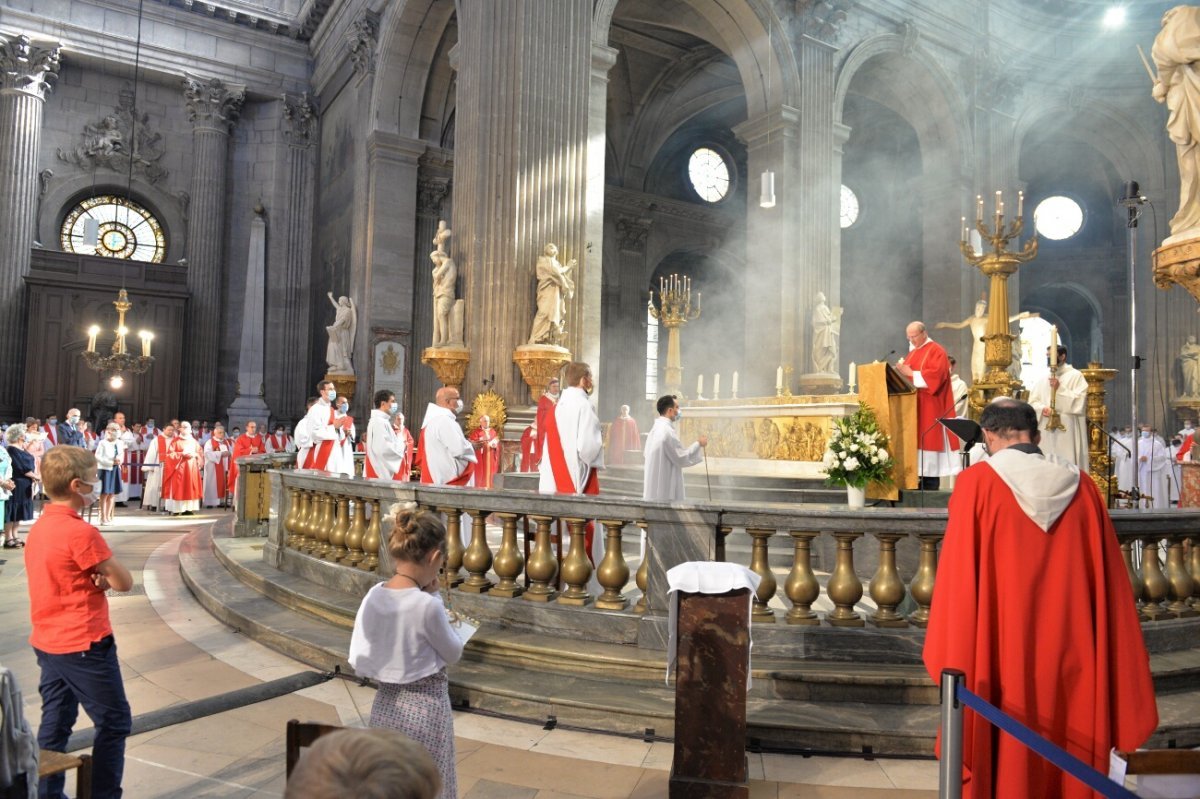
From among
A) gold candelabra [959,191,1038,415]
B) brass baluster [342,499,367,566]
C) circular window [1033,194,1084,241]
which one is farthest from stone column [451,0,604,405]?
circular window [1033,194,1084,241]

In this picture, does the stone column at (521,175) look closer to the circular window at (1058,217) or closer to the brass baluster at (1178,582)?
the brass baluster at (1178,582)

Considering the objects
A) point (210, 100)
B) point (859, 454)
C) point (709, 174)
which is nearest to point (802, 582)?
point (859, 454)

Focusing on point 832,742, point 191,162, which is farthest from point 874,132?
point 832,742

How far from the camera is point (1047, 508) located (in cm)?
254

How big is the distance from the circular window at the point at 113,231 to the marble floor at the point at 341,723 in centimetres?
1985

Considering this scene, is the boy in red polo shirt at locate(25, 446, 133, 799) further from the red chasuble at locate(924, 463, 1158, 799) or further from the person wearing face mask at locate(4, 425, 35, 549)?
the person wearing face mask at locate(4, 425, 35, 549)

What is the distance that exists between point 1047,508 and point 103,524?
13.1 meters

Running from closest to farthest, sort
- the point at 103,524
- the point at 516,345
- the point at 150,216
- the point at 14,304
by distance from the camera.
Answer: the point at 103,524 < the point at 516,345 < the point at 14,304 < the point at 150,216

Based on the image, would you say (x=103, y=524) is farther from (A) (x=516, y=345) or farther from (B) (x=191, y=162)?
(B) (x=191, y=162)

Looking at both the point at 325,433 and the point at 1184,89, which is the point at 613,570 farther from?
the point at 325,433

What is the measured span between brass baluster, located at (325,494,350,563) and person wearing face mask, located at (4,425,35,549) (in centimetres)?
563

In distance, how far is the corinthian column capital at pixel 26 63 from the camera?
62.0 ft

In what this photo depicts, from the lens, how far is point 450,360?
13453 millimetres

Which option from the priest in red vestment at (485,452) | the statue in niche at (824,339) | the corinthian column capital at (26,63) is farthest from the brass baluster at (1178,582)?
the corinthian column capital at (26,63)
